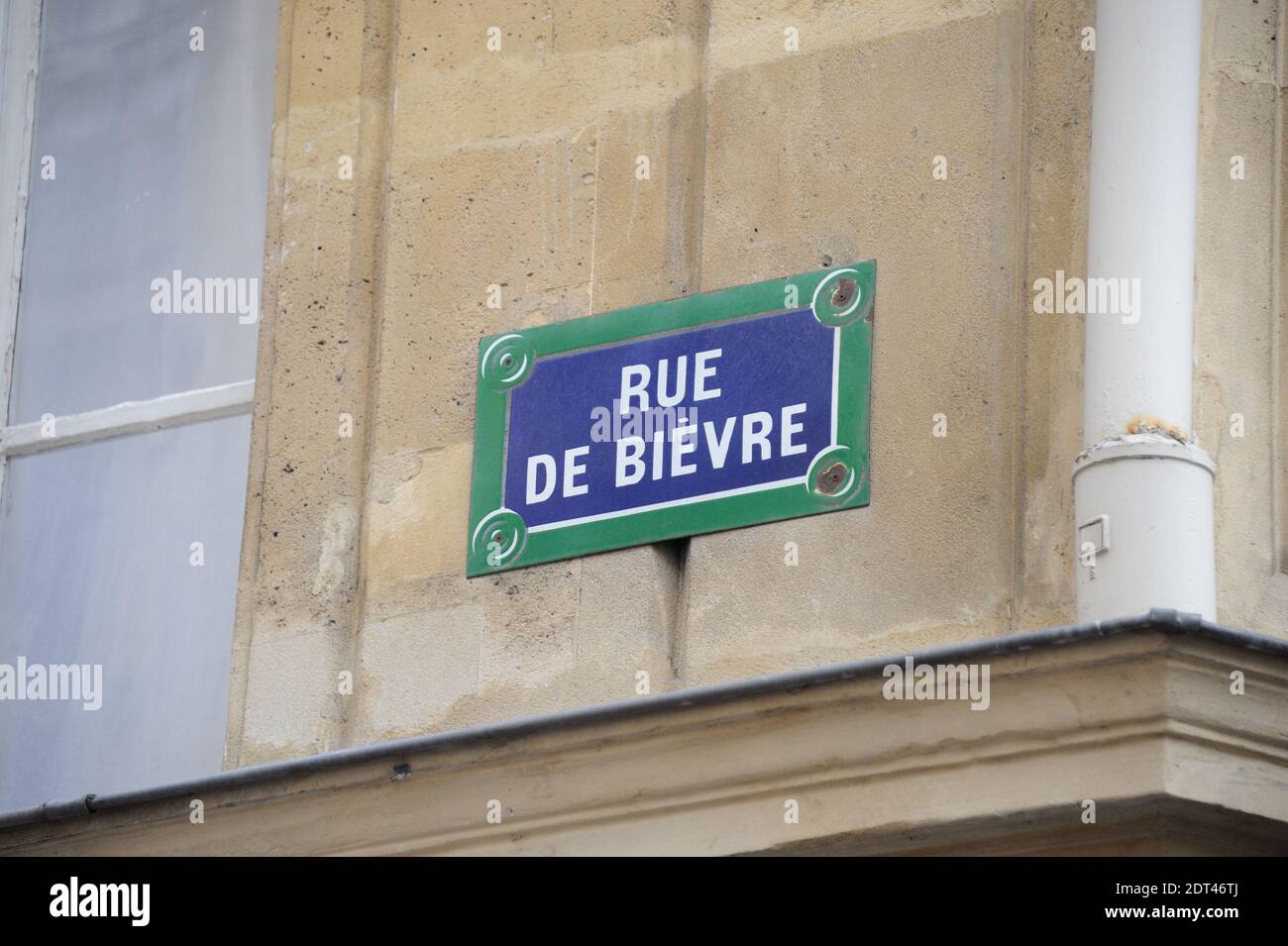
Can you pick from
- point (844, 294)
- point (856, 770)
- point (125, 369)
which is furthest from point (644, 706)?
point (125, 369)

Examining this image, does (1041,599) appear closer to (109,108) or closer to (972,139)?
(972,139)

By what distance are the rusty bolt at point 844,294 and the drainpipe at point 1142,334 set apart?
1.58 feet

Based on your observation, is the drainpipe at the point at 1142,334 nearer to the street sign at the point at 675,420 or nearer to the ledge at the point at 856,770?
the ledge at the point at 856,770

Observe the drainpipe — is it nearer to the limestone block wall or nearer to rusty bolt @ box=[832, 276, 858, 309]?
the limestone block wall

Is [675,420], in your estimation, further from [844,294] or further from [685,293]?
[844,294]

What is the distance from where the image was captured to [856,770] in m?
4.45

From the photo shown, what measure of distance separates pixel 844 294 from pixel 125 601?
176 centimetres

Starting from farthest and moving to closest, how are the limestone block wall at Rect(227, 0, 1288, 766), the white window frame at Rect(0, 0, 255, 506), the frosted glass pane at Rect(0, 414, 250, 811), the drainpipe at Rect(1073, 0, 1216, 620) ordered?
the white window frame at Rect(0, 0, 255, 506) → the frosted glass pane at Rect(0, 414, 250, 811) → the limestone block wall at Rect(227, 0, 1288, 766) → the drainpipe at Rect(1073, 0, 1216, 620)

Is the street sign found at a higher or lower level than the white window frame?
lower

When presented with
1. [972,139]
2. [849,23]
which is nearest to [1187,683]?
[972,139]

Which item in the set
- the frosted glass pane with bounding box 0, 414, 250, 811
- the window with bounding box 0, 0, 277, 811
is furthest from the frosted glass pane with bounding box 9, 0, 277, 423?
the frosted glass pane with bounding box 0, 414, 250, 811

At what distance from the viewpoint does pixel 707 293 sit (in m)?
5.11

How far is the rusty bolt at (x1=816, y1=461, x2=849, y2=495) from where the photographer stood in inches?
191

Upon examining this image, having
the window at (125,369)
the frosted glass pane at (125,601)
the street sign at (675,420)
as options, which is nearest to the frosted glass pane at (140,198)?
the window at (125,369)
